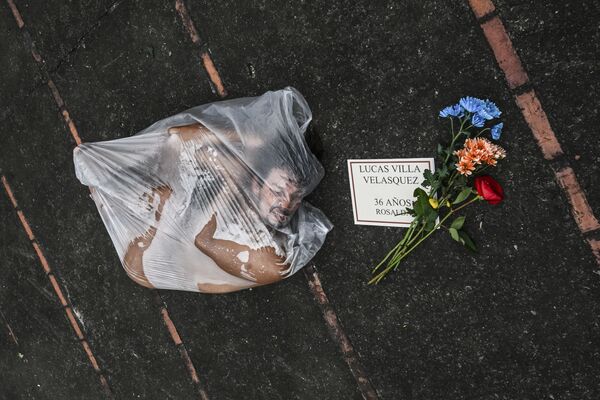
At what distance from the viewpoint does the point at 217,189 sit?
1.38 m

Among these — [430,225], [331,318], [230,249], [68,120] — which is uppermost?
[68,120]

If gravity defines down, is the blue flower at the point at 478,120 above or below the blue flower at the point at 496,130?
above

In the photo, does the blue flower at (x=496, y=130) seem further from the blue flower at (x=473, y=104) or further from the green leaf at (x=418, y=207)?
the green leaf at (x=418, y=207)

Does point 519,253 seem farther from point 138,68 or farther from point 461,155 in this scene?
point 138,68

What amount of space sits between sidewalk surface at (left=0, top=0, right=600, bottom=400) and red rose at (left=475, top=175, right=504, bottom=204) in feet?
0.35

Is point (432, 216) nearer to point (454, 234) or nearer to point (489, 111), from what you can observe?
point (454, 234)

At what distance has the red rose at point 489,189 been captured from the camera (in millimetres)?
1188

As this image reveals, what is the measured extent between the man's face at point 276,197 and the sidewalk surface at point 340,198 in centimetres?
23

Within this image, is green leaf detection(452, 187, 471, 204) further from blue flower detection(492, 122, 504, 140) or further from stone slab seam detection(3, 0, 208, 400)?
stone slab seam detection(3, 0, 208, 400)

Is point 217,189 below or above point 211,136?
below

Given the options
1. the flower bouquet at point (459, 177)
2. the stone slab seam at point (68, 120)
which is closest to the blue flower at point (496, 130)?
the flower bouquet at point (459, 177)

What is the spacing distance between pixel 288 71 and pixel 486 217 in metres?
0.73

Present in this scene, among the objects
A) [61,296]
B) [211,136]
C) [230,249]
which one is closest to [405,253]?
[230,249]

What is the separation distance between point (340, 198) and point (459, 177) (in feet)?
1.31
